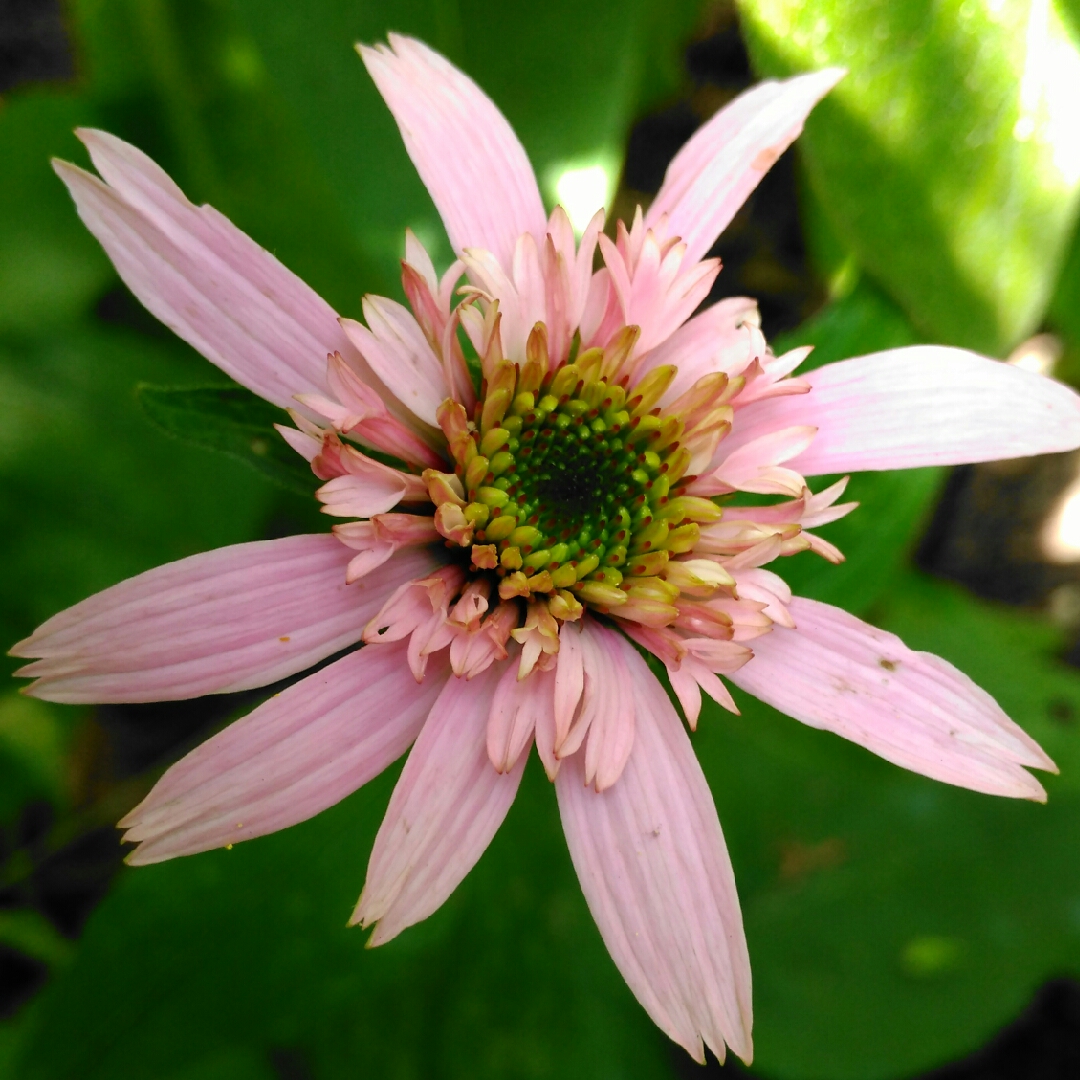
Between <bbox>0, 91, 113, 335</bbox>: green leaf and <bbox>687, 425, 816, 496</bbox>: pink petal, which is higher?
<bbox>0, 91, 113, 335</bbox>: green leaf

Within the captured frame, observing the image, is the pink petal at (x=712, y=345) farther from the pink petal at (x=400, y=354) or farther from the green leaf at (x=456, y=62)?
the green leaf at (x=456, y=62)

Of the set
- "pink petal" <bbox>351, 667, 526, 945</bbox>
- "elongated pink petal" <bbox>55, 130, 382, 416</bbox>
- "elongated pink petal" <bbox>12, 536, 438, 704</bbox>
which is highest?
"elongated pink petal" <bbox>55, 130, 382, 416</bbox>

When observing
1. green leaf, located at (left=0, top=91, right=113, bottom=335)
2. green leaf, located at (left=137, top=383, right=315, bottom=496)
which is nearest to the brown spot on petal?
green leaf, located at (left=137, top=383, right=315, bottom=496)

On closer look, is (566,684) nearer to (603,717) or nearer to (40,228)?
(603,717)

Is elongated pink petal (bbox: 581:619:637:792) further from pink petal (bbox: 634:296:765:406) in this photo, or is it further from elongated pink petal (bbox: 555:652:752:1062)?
pink petal (bbox: 634:296:765:406)

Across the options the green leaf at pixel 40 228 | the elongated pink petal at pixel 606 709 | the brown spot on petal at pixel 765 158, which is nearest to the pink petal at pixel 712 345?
the brown spot on petal at pixel 765 158

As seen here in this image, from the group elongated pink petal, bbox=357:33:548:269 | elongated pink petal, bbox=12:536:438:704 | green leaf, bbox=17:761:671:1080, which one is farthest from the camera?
green leaf, bbox=17:761:671:1080

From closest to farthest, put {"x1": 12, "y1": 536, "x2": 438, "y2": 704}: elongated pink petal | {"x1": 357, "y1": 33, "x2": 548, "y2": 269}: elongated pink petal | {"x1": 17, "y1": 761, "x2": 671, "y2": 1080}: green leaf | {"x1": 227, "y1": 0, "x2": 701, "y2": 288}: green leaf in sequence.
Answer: {"x1": 12, "y1": 536, "x2": 438, "y2": 704}: elongated pink petal
{"x1": 357, "y1": 33, "x2": 548, "y2": 269}: elongated pink petal
{"x1": 17, "y1": 761, "x2": 671, "y2": 1080}: green leaf
{"x1": 227, "y1": 0, "x2": 701, "y2": 288}: green leaf

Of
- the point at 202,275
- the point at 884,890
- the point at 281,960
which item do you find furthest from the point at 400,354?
the point at 884,890
